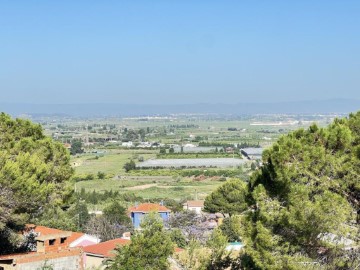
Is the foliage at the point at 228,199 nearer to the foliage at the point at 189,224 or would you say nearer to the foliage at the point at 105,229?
the foliage at the point at 189,224

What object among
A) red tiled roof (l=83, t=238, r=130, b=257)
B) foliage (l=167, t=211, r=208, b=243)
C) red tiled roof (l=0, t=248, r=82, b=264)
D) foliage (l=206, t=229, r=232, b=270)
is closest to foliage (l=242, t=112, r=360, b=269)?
foliage (l=206, t=229, r=232, b=270)

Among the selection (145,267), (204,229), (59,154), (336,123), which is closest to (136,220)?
(204,229)

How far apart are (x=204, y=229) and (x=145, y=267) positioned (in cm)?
1449

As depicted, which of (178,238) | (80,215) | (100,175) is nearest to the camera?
(178,238)

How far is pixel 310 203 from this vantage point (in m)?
10.7

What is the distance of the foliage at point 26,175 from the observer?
1545 cm

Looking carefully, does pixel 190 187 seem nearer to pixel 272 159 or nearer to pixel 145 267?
pixel 145 267

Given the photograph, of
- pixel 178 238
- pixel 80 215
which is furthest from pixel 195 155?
pixel 178 238

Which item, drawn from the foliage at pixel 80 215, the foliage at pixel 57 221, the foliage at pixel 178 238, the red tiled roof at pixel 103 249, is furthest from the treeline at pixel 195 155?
the red tiled roof at pixel 103 249

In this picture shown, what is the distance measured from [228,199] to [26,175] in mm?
18619

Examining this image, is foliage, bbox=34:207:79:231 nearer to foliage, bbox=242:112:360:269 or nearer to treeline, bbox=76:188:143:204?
treeline, bbox=76:188:143:204

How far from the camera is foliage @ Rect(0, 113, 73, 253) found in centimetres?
1545

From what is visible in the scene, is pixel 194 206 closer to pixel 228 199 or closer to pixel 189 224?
pixel 228 199

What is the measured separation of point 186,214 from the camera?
32.6 metres
